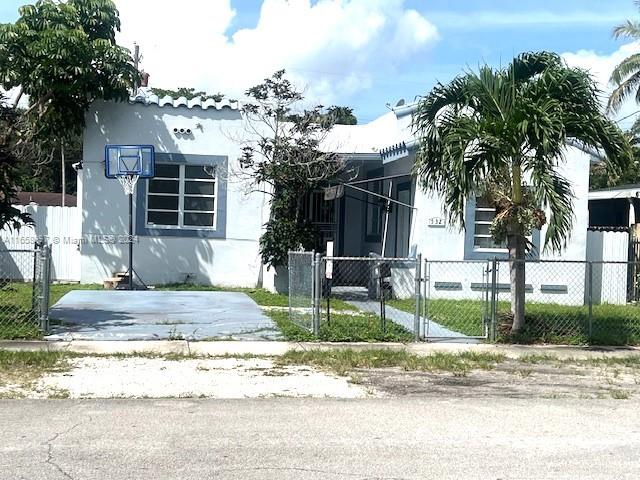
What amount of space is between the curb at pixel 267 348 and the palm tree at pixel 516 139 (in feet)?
2.73

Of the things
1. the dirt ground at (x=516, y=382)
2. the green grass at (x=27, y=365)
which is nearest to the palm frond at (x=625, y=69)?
the dirt ground at (x=516, y=382)

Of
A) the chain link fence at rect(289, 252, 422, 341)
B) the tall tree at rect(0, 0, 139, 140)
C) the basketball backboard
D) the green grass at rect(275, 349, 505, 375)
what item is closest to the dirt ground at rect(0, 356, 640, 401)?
the green grass at rect(275, 349, 505, 375)

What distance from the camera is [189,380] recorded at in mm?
9188

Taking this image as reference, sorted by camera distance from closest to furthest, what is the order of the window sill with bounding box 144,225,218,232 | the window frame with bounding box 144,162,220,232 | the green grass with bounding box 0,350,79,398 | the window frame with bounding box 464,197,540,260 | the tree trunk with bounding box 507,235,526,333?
1. the green grass with bounding box 0,350,79,398
2. the tree trunk with bounding box 507,235,526,333
3. the window frame with bounding box 464,197,540,260
4. the window sill with bounding box 144,225,218,232
5. the window frame with bounding box 144,162,220,232

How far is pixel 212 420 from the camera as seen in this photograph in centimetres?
727

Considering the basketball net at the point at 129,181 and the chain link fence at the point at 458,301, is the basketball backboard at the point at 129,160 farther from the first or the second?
the chain link fence at the point at 458,301

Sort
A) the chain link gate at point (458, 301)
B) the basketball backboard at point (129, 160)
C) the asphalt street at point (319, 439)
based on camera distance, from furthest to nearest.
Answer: the basketball backboard at point (129, 160)
the chain link gate at point (458, 301)
the asphalt street at point (319, 439)

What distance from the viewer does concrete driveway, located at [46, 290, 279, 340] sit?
475 inches

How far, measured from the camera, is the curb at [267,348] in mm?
10953

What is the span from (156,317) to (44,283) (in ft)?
9.68

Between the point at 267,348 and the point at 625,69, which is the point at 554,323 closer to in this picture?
the point at 267,348

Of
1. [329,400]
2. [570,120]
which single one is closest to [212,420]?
[329,400]

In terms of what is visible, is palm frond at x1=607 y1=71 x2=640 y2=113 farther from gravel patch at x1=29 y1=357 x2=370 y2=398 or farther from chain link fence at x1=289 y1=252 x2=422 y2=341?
gravel patch at x1=29 y1=357 x2=370 y2=398

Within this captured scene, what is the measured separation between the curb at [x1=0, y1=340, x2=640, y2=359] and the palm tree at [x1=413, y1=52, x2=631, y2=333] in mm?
831
